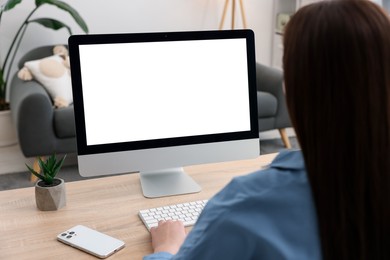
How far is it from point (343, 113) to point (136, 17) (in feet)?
12.3

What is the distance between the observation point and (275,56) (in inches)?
193

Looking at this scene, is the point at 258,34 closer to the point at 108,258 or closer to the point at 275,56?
the point at 275,56

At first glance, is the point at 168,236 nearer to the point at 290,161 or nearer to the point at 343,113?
Result: the point at 290,161

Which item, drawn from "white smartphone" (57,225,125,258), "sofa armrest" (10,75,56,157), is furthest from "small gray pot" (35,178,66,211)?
"sofa armrest" (10,75,56,157)

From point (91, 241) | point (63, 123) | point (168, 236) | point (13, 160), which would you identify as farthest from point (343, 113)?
point (13, 160)

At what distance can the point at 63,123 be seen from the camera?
3104 mm

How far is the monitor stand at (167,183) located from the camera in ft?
4.66

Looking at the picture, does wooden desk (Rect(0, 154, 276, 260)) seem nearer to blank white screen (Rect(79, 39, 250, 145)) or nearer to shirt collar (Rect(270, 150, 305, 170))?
blank white screen (Rect(79, 39, 250, 145))

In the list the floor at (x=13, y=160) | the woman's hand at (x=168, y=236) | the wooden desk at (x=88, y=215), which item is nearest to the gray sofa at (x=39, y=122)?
the floor at (x=13, y=160)

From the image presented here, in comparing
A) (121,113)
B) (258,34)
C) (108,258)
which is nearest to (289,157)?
(108,258)

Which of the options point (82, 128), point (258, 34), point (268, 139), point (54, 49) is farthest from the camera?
point (258, 34)

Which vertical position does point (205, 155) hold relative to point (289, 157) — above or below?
below

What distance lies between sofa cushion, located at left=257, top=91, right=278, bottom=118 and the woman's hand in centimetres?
239

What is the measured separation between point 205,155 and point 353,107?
81 cm
